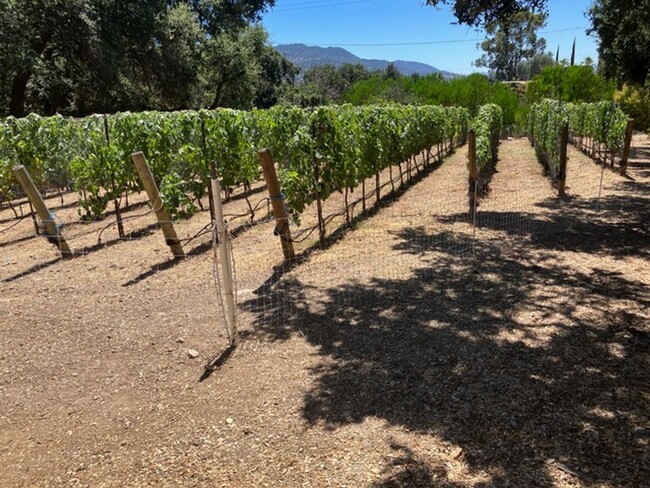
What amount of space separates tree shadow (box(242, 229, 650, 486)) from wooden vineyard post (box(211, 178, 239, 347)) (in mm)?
401

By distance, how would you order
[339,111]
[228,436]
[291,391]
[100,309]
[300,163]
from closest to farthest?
[228,436] < [291,391] < [100,309] < [300,163] < [339,111]

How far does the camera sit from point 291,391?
377 cm

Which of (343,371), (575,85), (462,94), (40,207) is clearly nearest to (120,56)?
(40,207)

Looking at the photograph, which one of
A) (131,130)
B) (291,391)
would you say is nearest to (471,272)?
(291,391)

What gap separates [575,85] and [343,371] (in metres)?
38.1

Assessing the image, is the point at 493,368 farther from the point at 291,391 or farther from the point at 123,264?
the point at 123,264

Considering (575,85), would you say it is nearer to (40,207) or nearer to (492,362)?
(40,207)

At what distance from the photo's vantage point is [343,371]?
4004 mm

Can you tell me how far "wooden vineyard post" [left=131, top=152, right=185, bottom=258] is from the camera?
6.80 metres

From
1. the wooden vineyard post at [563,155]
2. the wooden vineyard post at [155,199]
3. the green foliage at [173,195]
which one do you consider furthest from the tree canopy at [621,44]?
the wooden vineyard post at [155,199]

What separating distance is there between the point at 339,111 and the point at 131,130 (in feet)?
12.1

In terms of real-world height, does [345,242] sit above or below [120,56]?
below

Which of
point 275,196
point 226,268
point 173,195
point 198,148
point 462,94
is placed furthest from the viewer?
point 462,94

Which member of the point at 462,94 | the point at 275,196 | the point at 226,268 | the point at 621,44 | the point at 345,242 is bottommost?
the point at 345,242
